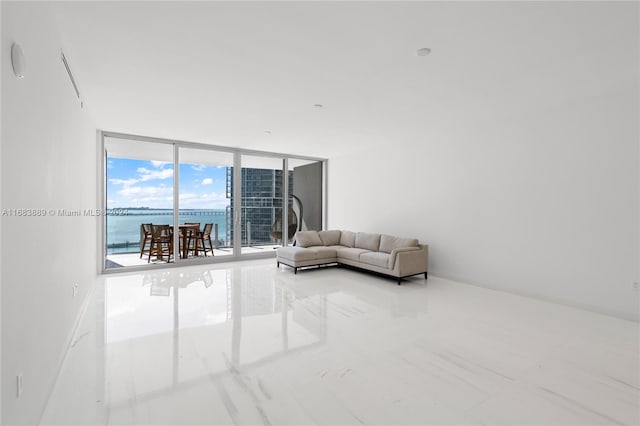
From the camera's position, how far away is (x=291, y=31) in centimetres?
254

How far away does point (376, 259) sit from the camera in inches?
218

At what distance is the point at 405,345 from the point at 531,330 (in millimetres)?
1429

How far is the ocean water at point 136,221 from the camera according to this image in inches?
257

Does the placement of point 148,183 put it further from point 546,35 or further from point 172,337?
point 546,35

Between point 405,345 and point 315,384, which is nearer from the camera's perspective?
point 315,384

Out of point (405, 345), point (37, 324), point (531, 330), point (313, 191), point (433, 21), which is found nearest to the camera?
point (37, 324)

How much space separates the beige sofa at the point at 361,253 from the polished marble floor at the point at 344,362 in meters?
0.90

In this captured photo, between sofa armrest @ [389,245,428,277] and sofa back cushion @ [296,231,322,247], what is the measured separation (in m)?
1.95

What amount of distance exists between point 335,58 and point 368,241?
163 inches

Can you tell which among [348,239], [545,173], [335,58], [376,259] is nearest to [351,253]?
[376,259]

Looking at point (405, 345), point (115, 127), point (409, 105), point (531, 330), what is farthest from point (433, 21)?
point (115, 127)

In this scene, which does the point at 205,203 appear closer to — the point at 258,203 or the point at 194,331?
the point at 258,203

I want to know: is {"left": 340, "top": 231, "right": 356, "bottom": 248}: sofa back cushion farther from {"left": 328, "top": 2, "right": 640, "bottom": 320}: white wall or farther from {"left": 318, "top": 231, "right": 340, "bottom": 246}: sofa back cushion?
{"left": 328, "top": 2, "right": 640, "bottom": 320}: white wall

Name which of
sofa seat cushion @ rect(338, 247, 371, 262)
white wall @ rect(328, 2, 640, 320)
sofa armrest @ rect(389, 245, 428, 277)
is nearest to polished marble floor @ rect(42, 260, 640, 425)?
white wall @ rect(328, 2, 640, 320)
